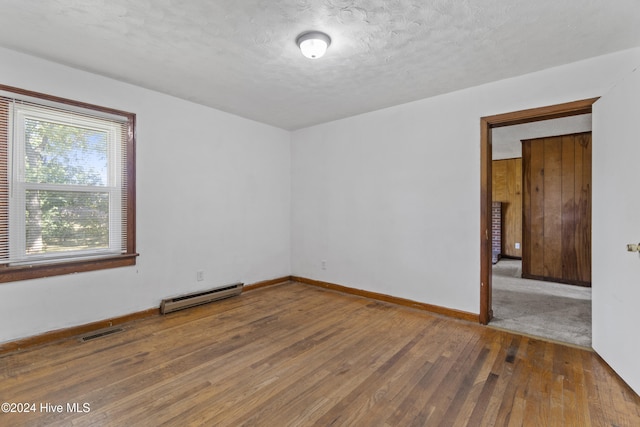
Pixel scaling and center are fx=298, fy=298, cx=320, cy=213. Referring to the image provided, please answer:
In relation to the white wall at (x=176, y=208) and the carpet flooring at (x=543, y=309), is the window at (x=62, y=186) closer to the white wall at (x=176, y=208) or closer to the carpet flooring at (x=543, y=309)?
the white wall at (x=176, y=208)

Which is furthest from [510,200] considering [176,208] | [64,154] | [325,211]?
[64,154]

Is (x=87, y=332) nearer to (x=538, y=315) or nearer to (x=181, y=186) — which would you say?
(x=181, y=186)

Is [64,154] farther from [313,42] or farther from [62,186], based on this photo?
[313,42]

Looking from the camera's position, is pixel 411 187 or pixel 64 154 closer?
pixel 64 154

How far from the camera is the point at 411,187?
145 inches

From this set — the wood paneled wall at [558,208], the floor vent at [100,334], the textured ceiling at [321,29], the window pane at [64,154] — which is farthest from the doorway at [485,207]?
the window pane at [64,154]

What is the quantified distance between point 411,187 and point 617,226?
187 centimetres

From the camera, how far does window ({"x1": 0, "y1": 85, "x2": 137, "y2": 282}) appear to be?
99.3 inches

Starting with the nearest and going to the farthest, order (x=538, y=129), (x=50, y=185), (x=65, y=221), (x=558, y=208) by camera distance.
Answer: (x=50, y=185) < (x=65, y=221) < (x=538, y=129) < (x=558, y=208)

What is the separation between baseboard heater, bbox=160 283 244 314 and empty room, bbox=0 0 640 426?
0.03 meters

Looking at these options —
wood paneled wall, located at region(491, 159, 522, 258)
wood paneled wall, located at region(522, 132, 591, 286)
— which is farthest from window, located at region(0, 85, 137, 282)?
wood paneled wall, located at region(491, 159, 522, 258)

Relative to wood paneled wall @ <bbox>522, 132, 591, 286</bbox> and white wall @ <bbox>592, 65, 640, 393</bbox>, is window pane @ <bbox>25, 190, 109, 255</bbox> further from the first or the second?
wood paneled wall @ <bbox>522, 132, 591, 286</bbox>

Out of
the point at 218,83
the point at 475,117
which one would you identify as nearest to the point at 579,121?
the point at 475,117

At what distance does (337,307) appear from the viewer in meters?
3.68
